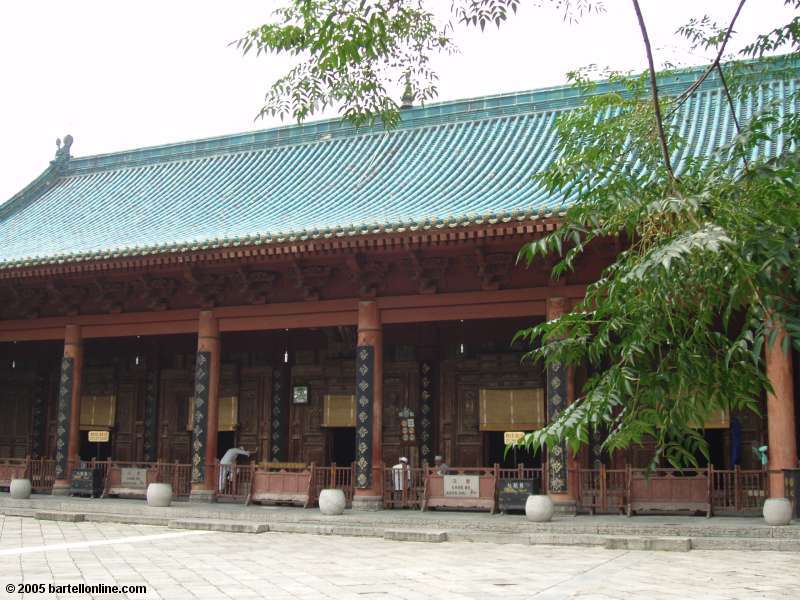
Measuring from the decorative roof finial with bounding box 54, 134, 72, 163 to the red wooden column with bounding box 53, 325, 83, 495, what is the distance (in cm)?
900

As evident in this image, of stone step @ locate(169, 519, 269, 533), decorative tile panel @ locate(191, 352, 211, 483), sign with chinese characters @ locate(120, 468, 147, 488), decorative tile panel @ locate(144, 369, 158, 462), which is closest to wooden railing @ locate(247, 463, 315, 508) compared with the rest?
decorative tile panel @ locate(191, 352, 211, 483)

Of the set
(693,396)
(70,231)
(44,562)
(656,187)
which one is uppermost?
(70,231)

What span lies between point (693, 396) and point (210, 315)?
1317cm

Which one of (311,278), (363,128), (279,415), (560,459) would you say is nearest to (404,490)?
(560,459)

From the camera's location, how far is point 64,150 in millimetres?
25000

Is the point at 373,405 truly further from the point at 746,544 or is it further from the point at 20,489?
the point at 20,489

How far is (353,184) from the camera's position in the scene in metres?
18.7

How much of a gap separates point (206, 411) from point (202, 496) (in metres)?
1.50

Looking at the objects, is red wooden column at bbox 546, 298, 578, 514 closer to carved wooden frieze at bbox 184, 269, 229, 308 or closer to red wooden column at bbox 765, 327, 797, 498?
red wooden column at bbox 765, 327, 797, 498

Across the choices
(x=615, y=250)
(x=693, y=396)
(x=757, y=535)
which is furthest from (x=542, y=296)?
(x=693, y=396)

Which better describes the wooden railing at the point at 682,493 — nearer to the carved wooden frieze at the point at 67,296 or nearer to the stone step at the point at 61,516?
the stone step at the point at 61,516

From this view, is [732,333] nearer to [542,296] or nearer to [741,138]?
[542,296]

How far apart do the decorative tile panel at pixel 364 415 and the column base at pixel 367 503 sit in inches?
7.8

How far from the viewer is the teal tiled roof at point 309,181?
15953 mm
